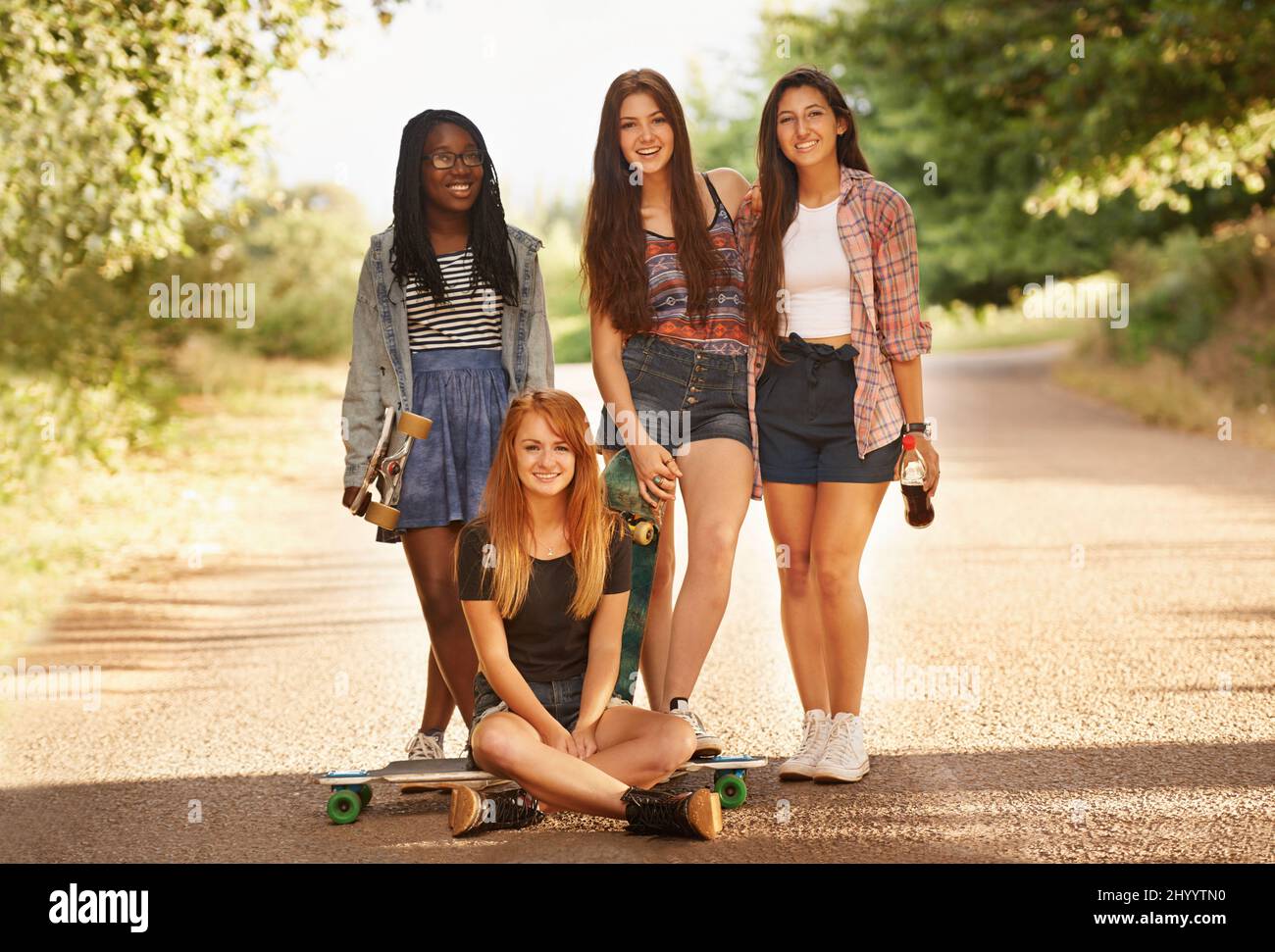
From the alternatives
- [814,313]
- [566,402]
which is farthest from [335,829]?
[814,313]

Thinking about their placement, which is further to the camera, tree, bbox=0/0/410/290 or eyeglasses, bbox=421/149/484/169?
tree, bbox=0/0/410/290

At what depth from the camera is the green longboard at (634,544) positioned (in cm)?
524

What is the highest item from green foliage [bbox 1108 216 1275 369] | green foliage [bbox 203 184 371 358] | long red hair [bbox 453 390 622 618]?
green foliage [bbox 203 184 371 358]

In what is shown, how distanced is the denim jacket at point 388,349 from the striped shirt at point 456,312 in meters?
0.04

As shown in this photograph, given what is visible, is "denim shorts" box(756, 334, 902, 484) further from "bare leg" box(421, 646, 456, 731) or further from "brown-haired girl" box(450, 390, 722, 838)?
"bare leg" box(421, 646, 456, 731)

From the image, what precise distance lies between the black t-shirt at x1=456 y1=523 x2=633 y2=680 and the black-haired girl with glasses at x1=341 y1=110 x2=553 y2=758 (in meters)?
0.44

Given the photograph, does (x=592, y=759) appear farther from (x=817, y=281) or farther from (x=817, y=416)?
(x=817, y=281)

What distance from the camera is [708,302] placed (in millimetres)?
5293

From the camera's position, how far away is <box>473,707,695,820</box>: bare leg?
4738 millimetres

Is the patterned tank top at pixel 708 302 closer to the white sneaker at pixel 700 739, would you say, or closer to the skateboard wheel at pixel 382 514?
the skateboard wheel at pixel 382 514

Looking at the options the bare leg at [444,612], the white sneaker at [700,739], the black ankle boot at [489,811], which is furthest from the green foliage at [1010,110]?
the black ankle boot at [489,811]

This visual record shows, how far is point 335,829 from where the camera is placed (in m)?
4.89

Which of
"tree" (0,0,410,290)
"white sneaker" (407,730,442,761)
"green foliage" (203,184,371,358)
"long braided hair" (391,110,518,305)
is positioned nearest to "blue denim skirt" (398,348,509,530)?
"long braided hair" (391,110,518,305)

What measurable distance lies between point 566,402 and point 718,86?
4260 cm
